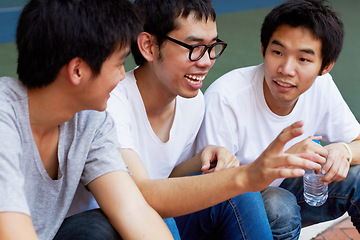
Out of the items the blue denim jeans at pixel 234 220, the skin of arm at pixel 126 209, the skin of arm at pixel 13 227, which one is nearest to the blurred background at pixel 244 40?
the blue denim jeans at pixel 234 220

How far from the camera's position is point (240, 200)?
1.66 metres

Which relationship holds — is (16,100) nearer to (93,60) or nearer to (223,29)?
(93,60)

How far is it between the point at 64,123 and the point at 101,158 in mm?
146

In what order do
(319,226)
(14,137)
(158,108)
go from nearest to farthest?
(14,137), (158,108), (319,226)

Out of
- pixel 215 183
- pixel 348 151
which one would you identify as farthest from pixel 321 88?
pixel 215 183

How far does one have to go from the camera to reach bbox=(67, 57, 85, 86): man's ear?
1.27 meters

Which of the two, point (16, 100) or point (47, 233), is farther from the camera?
point (47, 233)

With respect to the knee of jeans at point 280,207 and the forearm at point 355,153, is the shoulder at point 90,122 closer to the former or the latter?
the knee of jeans at point 280,207

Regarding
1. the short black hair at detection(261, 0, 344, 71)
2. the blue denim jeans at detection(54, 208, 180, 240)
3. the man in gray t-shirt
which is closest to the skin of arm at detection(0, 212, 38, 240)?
the man in gray t-shirt

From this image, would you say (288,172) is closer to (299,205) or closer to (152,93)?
(152,93)

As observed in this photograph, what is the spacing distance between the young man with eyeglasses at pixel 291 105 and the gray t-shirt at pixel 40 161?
606 mm

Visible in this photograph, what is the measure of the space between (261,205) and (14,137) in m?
0.85

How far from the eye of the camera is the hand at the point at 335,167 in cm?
184

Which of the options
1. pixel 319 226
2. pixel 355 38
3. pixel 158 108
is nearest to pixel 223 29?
pixel 355 38
